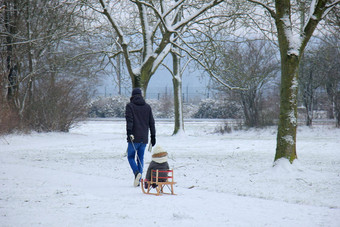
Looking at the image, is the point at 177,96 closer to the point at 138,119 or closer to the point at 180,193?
the point at 138,119

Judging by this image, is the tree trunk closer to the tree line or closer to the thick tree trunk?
the tree line

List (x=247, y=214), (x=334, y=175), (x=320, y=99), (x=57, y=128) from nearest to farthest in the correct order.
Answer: (x=247, y=214)
(x=334, y=175)
(x=57, y=128)
(x=320, y=99)

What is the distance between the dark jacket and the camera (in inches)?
316

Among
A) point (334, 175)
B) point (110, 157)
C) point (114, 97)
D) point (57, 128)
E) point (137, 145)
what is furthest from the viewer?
point (114, 97)

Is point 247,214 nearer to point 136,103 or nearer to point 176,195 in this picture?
point 176,195

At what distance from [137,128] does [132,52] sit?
937 cm

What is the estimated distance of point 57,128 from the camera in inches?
1003

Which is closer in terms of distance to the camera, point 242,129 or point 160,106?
point 242,129

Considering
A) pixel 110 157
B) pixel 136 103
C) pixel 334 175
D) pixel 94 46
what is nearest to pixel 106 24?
pixel 94 46

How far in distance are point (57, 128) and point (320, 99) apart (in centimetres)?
1766

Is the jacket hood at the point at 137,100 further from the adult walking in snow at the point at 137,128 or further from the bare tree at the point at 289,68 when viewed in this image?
the bare tree at the point at 289,68

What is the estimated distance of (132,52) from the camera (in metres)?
17.0

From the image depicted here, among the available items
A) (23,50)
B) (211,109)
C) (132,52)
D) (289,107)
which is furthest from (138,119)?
(211,109)

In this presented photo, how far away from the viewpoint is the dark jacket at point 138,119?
8039 mm
